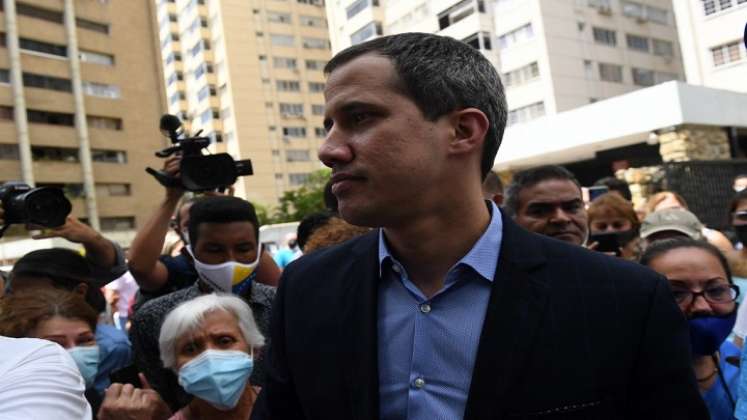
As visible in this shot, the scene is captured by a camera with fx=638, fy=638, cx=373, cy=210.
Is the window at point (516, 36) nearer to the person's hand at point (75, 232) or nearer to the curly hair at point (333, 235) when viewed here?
the curly hair at point (333, 235)

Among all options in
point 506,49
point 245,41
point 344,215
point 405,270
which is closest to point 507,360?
point 405,270

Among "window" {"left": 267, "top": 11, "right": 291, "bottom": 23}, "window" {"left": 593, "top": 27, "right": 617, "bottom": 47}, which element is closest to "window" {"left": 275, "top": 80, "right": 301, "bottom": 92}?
"window" {"left": 267, "top": 11, "right": 291, "bottom": 23}

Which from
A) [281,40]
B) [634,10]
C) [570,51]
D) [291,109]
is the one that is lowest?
[570,51]

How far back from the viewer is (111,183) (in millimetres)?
42094

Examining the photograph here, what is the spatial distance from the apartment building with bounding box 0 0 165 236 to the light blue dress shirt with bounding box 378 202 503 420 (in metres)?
40.0

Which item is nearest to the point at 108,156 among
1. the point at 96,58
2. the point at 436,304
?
the point at 96,58

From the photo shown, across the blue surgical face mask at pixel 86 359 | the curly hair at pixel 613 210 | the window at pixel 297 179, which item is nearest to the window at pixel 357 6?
the window at pixel 297 179

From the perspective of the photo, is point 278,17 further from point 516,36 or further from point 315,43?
point 516,36

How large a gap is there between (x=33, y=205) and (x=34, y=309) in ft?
1.98

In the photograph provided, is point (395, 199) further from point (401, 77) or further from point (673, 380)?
point (673, 380)

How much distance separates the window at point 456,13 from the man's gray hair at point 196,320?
32606mm

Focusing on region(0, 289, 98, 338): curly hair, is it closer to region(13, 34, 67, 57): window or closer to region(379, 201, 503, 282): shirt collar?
region(379, 201, 503, 282): shirt collar

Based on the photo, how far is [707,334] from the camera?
2.39m

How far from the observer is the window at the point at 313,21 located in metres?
64.9
